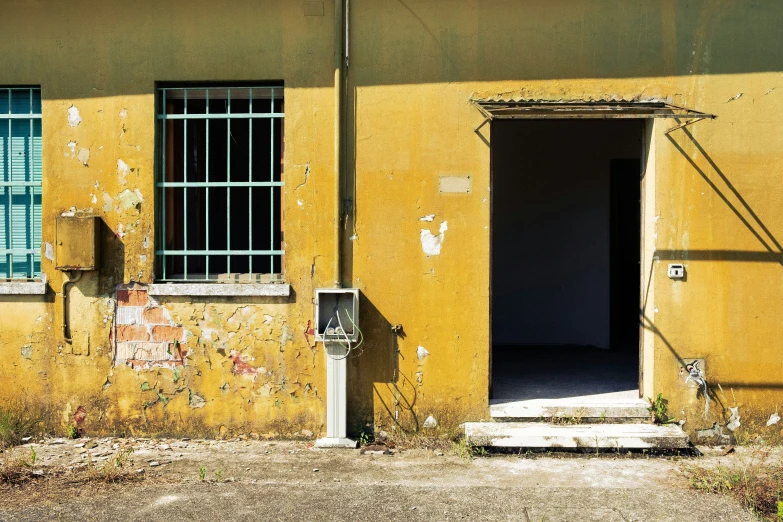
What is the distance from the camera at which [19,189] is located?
6676mm

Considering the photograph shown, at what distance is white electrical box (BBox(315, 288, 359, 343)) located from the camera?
614cm

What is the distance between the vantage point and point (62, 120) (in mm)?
6449

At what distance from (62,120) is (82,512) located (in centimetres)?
342

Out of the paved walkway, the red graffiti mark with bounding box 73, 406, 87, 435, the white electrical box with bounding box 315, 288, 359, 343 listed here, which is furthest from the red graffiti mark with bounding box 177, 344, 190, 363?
the white electrical box with bounding box 315, 288, 359, 343

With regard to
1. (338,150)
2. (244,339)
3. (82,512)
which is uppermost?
(338,150)

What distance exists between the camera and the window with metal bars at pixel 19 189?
21.8ft

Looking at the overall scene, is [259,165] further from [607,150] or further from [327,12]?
[607,150]

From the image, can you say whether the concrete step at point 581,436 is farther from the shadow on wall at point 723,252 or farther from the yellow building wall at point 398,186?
the shadow on wall at point 723,252

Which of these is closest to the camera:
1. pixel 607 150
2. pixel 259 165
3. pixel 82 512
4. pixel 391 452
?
pixel 82 512

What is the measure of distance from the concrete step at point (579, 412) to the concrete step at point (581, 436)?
10 cm

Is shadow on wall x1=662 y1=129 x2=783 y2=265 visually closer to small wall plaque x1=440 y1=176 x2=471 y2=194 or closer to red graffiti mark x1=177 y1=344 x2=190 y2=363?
small wall plaque x1=440 y1=176 x2=471 y2=194

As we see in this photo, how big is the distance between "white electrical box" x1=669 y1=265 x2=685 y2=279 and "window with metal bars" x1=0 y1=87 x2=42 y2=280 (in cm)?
556

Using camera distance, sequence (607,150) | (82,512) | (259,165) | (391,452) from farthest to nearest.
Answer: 1. (607,150)
2. (259,165)
3. (391,452)
4. (82,512)

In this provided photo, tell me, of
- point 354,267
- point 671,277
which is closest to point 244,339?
point 354,267
